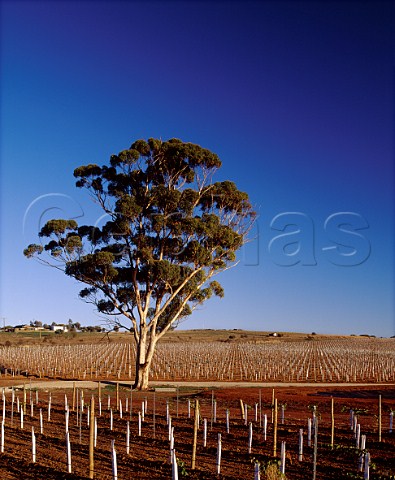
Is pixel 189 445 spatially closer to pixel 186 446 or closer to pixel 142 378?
pixel 186 446

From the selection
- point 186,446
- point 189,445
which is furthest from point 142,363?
point 186,446

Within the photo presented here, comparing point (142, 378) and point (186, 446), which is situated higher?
point (186, 446)

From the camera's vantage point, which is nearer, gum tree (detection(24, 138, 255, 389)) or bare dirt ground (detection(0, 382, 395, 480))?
bare dirt ground (detection(0, 382, 395, 480))

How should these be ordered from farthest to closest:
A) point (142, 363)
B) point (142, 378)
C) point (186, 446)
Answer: point (142, 363), point (142, 378), point (186, 446)

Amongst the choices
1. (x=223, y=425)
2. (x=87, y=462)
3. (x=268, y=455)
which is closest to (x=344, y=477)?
(x=268, y=455)

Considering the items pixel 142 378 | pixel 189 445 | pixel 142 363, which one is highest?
pixel 142 363

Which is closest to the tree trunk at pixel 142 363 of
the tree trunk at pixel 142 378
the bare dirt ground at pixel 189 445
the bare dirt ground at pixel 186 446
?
the tree trunk at pixel 142 378

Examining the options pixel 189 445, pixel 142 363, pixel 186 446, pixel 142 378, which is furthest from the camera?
pixel 142 363

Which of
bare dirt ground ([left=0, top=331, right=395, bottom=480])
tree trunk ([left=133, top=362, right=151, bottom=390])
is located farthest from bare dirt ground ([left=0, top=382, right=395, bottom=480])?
tree trunk ([left=133, top=362, right=151, bottom=390])

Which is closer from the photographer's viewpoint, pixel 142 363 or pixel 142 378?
pixel 142 378

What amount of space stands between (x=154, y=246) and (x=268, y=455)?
64.2 ft

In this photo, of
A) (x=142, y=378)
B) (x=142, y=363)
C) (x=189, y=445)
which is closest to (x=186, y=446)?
(x=189, y=445)

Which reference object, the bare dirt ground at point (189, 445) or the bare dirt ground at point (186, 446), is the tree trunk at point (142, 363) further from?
the bare dirt ground at point (186, 446)

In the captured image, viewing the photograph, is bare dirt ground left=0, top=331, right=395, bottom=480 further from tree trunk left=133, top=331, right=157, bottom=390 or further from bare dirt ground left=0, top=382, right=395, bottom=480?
tree trunk left=133, top=331, right=157, bottom=390
